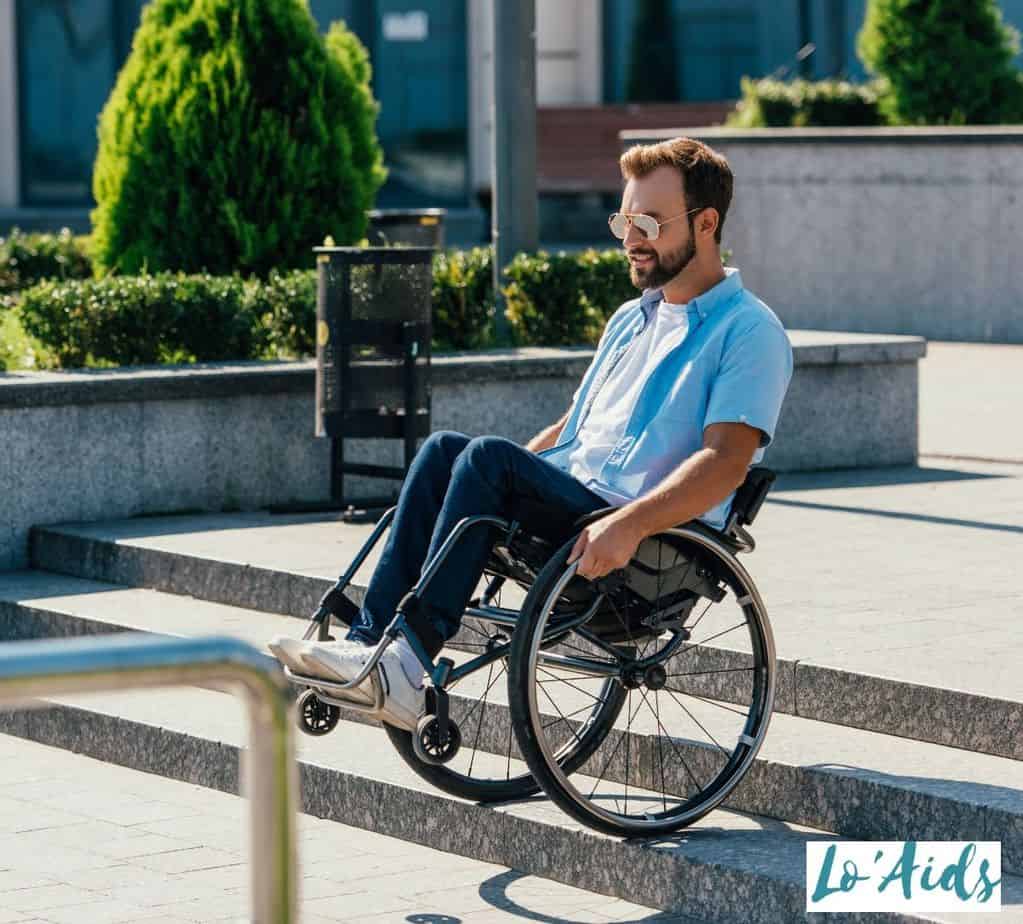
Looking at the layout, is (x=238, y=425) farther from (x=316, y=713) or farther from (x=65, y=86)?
(x=65, y=86)

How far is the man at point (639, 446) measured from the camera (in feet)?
15.7

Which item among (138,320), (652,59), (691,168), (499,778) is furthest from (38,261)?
(652,59)

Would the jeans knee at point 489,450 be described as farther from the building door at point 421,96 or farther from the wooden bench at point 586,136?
the wooden bench at point 586,136

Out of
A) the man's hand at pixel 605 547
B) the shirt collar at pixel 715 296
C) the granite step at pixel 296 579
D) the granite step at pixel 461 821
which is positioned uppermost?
the shirt collar at pixel 715 296

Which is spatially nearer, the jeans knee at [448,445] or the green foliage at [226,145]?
the jeans knee at [448,445]

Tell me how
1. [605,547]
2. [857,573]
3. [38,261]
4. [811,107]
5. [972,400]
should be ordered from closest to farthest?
[605,547] → [857,573] → [972,400] → [38,261] → [811,107]

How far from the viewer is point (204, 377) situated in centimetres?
848

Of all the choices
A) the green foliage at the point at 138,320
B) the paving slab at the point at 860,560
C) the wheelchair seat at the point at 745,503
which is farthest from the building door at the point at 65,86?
the wheelchair seat at the point at 745,503

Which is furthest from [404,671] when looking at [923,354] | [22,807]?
[923,354]

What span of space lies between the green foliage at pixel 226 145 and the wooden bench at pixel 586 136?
14.2 m

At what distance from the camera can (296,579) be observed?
7.13 meters

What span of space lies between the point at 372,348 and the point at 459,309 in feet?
5.08

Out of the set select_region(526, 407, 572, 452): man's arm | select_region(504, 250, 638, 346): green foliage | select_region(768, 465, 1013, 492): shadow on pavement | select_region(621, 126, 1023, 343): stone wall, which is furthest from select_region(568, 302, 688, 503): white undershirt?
select_region(621, 126, 1023, 343): stone wall

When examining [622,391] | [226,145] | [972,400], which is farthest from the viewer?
[972,400]
